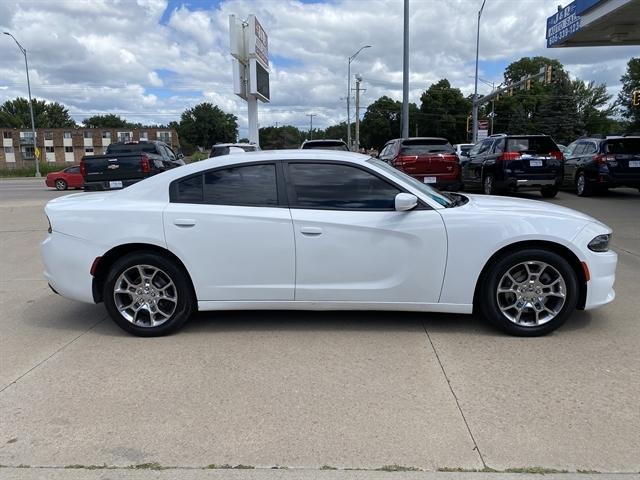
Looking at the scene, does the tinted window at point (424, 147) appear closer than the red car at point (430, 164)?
No

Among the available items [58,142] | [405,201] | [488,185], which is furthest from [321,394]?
[58,142]

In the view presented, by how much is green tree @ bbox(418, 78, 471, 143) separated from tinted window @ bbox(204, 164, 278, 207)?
8480cm

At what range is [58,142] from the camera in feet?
315

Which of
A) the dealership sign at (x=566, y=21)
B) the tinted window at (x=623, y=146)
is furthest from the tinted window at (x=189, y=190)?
the dealership sign at (x=566, y=21)

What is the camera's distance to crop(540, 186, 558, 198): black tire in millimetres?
14711

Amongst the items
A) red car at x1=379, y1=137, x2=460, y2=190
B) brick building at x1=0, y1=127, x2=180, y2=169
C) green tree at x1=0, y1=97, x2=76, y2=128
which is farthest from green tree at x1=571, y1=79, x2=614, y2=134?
green tree at x1=0, y1=97, x2=76, y2=128

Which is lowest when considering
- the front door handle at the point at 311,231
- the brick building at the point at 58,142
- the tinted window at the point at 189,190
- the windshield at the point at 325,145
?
the front door handle at the point at 311,231

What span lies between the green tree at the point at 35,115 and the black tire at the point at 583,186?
127 meters

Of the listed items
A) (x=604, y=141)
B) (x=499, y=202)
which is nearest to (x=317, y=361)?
(x=499, y=202)

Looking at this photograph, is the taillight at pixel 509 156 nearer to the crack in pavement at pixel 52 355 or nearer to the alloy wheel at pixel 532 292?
the alloy wheel at pixel 532 292

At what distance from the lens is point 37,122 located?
393 ft

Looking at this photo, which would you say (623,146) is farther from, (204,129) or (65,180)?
(204,129)

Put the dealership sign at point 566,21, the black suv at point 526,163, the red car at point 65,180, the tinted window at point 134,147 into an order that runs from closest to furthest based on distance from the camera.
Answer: the black suv at point 526,163 → the tinted window at point 134,147 → the dealership sign at point 566,21 → the red car at point 65,180

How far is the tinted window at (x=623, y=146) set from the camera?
1420cm
